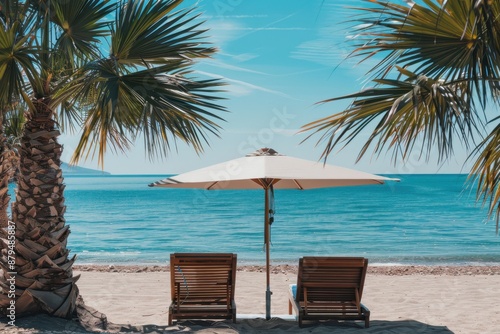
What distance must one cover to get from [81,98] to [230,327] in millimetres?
2761

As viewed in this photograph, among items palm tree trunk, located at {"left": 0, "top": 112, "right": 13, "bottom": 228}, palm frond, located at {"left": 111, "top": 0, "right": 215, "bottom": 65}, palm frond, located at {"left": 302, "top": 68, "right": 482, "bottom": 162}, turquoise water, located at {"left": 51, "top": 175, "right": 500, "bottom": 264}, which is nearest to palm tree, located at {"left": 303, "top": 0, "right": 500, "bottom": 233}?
palm frond, located at {"left": 302, "top": 68, "right": 482, "bottom": 162}

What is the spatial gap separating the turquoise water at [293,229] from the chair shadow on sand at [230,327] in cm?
1145

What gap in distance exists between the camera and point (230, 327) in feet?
18.5

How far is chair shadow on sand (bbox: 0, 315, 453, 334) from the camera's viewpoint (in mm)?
5406

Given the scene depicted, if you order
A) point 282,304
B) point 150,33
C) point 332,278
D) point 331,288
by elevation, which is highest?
point 150,33

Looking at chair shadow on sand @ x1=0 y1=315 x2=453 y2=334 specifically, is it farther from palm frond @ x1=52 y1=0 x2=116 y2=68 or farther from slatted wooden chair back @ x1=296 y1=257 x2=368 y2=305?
palm frond @ x1=52 y1=0 x2=116 y2=68

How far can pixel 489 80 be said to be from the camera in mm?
3920

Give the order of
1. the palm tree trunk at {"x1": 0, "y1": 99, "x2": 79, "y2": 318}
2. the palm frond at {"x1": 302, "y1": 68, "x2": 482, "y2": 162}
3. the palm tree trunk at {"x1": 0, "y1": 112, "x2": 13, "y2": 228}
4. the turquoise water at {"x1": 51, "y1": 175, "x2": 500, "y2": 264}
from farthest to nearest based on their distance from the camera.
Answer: the turquoise water at {"x1": 51, "y1": 175, "x2": 500, "y2": 264} → the palm tree trunk at {"x1": 0, "y1": 112, "x2": 13, "y2": 228} → the palm tree trunk at {"x1": 0, "y1": 99, "x2": 79, "y2": 318} → the palm frond at {"x1": 302, "y1": 68, "x2": 482, "y2": 162}

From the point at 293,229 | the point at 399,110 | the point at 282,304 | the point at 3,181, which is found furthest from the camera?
the point at 293,229

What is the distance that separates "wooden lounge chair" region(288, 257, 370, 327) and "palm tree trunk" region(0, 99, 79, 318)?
8.06 feet

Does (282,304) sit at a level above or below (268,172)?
below

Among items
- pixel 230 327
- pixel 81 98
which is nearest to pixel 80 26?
pixel 81 98

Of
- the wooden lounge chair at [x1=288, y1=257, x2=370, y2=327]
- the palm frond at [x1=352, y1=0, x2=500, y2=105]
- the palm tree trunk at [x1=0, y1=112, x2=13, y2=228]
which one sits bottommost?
the wooden lounge chair at [x1=288, y1=257, x2=370, y2=327]

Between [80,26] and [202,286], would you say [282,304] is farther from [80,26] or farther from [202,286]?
[80,26]
